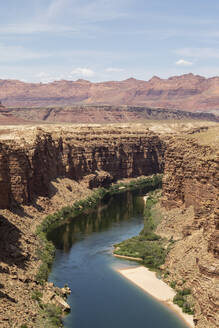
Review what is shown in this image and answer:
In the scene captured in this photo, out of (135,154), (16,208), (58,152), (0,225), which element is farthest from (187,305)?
(135,154)

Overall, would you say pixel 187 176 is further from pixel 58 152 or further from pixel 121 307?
pixel 58 152

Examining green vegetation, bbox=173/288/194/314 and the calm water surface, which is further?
green vegetation, bbox=173/288/194/314

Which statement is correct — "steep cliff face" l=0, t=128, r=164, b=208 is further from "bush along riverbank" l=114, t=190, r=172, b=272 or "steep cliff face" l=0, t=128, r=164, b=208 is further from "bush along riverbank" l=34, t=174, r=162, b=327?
"bush along riverbank" l=114, t=190, r=172, b=272

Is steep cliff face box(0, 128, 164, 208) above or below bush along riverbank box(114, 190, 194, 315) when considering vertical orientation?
above

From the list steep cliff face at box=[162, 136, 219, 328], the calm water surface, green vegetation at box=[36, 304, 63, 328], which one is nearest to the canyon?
steep cliff face at box=[162, 136, 219, 328]

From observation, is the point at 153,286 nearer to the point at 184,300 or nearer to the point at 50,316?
the point at 184,300

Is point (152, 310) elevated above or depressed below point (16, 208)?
below
